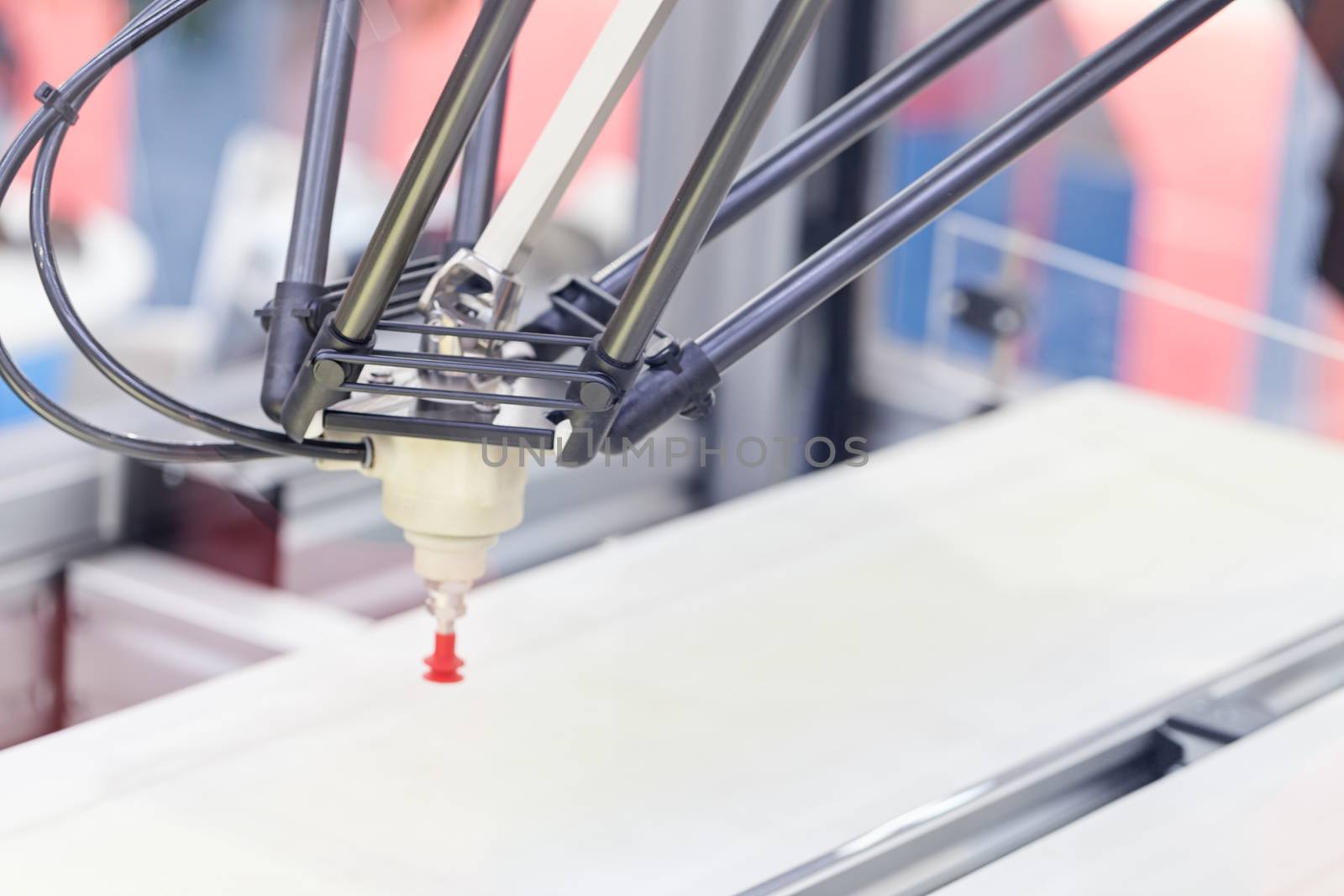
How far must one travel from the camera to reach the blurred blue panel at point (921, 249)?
3.95 ft

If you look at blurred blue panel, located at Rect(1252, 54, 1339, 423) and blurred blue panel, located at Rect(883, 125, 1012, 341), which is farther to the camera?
blurred blue panel, located at Rect(883, 125, 1012, 341)

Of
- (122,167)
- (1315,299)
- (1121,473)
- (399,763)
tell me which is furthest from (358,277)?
(1315,299)

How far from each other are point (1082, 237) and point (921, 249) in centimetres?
14

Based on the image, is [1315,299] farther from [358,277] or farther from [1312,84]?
[358,277]

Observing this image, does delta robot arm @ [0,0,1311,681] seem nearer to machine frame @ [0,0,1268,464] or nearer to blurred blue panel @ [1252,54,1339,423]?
machine frame @ [0,0,1268,464]

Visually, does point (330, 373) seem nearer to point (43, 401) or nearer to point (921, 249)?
→ point (43, 401)

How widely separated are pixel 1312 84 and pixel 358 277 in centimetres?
89

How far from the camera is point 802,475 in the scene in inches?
42.4

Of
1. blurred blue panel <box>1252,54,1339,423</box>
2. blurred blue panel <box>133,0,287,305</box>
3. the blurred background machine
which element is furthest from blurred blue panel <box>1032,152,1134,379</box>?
blurred blue panel <box>133,0,287,305</box>

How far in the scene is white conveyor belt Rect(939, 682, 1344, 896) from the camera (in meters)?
0.45

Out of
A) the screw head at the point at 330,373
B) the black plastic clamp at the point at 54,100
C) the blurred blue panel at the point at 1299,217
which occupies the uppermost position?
the blurred blue panel at the point at 1299,217

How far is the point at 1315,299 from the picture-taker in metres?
1.06

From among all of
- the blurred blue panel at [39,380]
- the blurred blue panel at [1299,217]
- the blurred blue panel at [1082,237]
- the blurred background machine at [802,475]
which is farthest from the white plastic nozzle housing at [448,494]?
the blurred blue panel at [1082,237]

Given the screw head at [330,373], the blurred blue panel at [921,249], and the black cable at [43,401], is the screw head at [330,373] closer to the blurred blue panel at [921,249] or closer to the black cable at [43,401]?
the black cable at [43,401]
